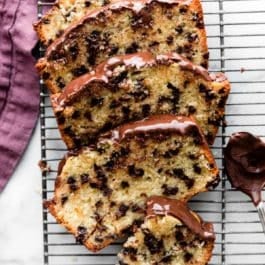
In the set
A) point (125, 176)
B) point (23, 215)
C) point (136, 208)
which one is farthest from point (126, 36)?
point (23, 215)

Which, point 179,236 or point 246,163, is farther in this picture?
point 246,163

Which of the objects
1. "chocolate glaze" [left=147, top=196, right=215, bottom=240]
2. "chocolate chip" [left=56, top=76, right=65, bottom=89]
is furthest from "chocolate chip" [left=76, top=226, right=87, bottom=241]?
"chocolate chip" [left=56, top=76, right=65, bottom=89]

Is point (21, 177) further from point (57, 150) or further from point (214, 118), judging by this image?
point (214, 118)

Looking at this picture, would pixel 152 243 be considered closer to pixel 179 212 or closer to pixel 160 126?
pixel 179 212

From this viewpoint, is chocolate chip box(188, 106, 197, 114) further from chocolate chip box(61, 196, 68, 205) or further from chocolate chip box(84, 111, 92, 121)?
chocolate chip box(61, 196, 68, 205)

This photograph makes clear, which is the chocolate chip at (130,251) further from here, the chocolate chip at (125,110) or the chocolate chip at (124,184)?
the chocolate chip at (125,110)

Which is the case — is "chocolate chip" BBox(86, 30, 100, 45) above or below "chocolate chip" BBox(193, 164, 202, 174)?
above
